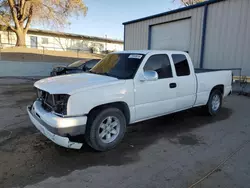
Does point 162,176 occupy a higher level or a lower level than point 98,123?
lower

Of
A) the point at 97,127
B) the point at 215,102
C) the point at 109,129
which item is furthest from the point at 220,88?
the point at 97,127

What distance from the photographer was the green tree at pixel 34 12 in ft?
75.8

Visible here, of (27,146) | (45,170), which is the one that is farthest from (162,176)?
(27,146)

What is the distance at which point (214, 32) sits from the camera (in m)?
10.3

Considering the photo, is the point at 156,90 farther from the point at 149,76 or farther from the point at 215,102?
the point at 215,102

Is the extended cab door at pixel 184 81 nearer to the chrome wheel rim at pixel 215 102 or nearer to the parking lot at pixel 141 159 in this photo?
the parking lot at pixel 141 159

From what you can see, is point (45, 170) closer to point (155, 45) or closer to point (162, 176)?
point (162, 176)

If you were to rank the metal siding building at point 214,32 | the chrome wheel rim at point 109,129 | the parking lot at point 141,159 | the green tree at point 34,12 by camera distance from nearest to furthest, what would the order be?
the parking lot at point 141,159, the chrome wheel rim at point 109,129, the metal siding building at point 214,32, the green tree at point 34,12

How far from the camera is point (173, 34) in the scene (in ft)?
40.4

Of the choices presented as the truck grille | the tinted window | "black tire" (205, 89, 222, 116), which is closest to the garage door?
"black tire" (205, 89, 222, 116)

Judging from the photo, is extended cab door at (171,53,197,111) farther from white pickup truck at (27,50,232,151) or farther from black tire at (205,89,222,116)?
black tire at (205,89,222,116)

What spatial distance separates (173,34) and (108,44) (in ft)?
92.8

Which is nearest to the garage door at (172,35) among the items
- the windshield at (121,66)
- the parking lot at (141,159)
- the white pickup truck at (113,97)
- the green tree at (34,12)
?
the white pickup truck at (113,97)

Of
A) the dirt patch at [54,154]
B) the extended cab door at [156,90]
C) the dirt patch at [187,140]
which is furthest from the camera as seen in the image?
the dirt patch at [187,140]
